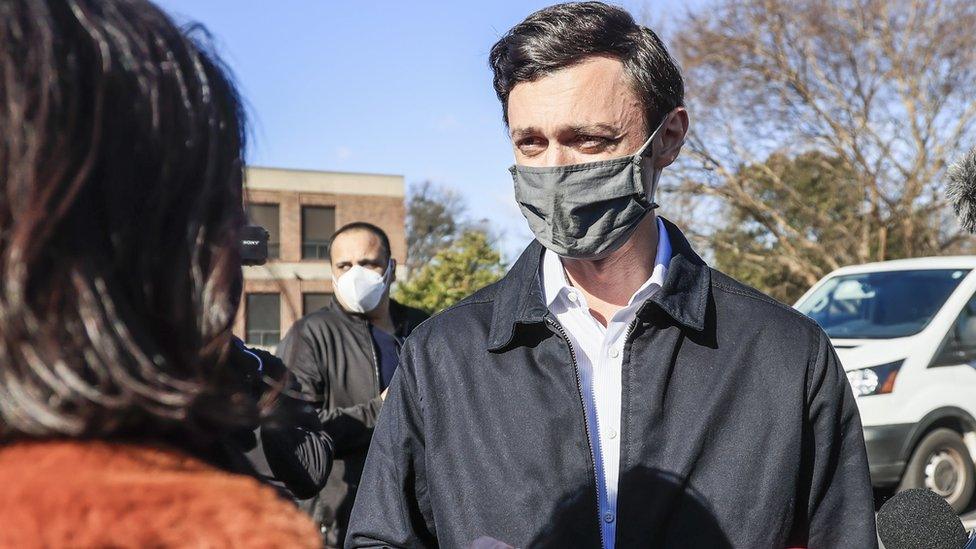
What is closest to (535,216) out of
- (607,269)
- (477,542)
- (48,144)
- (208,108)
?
(607,269)

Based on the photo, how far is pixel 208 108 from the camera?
107cm

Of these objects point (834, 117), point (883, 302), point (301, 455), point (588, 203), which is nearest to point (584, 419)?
point (588, 203)

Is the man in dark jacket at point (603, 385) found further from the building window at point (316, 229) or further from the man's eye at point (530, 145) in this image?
the building window at point (316, 229)

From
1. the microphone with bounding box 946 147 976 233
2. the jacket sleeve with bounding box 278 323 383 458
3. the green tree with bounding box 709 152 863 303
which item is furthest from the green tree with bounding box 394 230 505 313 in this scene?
the microphone with bounding box 946 147 976 233

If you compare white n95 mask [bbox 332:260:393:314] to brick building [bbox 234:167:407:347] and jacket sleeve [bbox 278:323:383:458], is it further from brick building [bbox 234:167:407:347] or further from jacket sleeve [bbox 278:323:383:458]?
brick building [bbox 234:167:407:347]

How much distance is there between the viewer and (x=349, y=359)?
15.6 ft

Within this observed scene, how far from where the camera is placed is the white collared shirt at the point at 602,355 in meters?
2.07

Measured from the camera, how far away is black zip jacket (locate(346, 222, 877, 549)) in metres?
1.99

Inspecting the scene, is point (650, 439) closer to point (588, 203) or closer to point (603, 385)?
point (603, 385)

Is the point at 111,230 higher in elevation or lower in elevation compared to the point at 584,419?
higher

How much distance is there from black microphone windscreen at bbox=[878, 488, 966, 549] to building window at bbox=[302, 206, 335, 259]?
1358 inches

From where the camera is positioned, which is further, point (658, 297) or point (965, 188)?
point (965, 188)

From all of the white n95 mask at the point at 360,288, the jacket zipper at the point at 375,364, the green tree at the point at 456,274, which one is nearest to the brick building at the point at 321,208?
the green tree at the point at 456,274

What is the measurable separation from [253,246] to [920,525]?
1.94m
